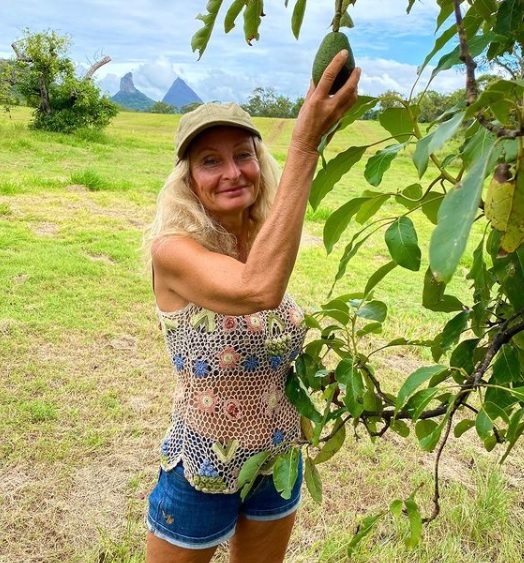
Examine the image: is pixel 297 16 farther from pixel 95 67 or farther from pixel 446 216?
pixel 95 67

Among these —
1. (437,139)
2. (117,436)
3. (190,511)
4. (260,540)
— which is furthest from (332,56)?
(117,436)

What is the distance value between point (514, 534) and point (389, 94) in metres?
1.80

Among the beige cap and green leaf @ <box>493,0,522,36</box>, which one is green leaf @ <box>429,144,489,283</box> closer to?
green leaf @ <box>493,0,522,36</box>

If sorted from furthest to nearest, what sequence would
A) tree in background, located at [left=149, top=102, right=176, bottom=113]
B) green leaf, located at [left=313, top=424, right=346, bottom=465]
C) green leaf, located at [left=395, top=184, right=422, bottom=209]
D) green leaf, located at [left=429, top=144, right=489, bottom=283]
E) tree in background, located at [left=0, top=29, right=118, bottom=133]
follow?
tree in background, located at [left=149, top=102, right=176, bottom=113]
tree in background, located at [left=0, top=29, right=118, bottom=133]
green leaf, located at [left=313, top=424, right=346, bottom=465]
green leaf, located at [left=395, top=184, right=422, bottom=209]
green leaf, located at [left=429, top=144, right=489, bottom=283]

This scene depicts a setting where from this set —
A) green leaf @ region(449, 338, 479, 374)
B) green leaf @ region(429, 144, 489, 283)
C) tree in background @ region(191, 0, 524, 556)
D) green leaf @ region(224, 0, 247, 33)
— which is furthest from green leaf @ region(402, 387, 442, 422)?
green leaf @ region(224, 0, 247, 33)

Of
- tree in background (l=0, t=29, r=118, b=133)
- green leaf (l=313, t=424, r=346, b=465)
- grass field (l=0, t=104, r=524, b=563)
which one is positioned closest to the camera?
green leaf (l=313, t=424, r=346, b=465)

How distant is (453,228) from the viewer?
35 centimetres

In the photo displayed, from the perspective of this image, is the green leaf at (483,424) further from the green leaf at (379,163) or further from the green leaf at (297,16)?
the green leaf at (297,16)

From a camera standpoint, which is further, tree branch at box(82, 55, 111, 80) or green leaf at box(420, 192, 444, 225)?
tree branch at box(82, 55, 111, 80)

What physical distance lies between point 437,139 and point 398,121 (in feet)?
1.10

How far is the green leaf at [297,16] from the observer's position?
755 mm

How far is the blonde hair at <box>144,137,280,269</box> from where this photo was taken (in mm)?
1242

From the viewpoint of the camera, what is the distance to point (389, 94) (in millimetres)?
692

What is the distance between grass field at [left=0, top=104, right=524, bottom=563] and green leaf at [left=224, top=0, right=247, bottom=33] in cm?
68
